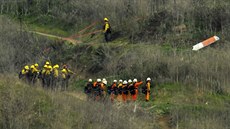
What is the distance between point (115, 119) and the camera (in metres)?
21.8

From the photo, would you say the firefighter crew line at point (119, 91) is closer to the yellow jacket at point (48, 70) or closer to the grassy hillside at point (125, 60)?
the grassy hillside at point (125, 60)

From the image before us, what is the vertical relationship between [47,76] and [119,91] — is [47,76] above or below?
above

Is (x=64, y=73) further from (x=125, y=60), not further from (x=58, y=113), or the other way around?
(x=58, y=113)

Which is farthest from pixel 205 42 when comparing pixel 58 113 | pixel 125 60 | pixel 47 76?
pixel 58 113

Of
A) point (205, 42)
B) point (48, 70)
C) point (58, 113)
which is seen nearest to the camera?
point (58, 113)

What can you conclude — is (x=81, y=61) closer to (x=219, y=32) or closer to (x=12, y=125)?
(x=219, y=32)

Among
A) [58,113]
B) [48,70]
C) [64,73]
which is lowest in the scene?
[58,113]

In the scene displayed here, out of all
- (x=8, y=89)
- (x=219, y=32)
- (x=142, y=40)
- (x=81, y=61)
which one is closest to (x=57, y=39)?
(x=81, y=61)

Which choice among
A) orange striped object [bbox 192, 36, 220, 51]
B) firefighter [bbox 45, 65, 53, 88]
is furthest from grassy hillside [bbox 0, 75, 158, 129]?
orange striped object [bbox 192, 36, 220, 51]

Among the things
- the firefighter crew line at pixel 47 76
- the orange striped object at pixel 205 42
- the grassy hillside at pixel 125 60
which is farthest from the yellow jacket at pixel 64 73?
the orange striped object at pixel 205 42

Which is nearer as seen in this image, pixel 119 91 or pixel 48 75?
pixel 119 91

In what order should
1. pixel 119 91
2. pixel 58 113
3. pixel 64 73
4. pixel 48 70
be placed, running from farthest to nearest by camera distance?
pixel 64 73 < pixel 48 70 < pixel 119 91 < pixel 58 113

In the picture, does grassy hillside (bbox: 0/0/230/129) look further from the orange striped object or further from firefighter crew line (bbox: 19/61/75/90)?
firefighter crew line (bbox: 19/61/75/90)

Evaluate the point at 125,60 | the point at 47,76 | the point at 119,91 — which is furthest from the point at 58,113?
the point at 125,60
